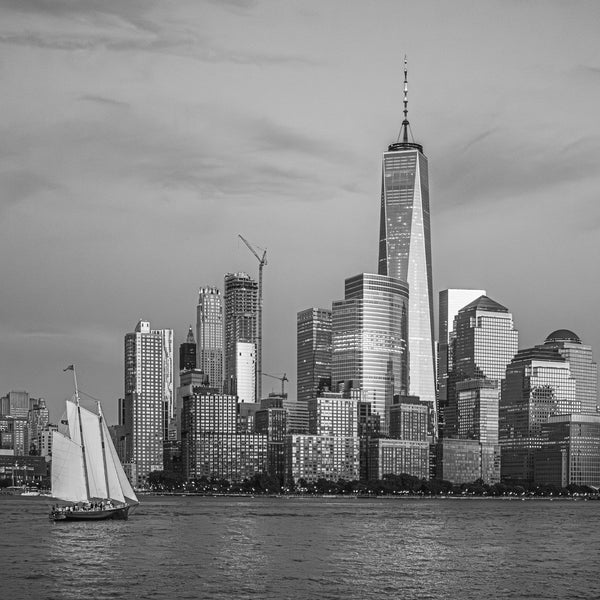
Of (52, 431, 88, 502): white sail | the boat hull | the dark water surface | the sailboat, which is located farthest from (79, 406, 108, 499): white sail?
the dark water surface

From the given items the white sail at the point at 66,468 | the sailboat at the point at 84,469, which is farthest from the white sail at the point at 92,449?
the white sail at the point at 66,468

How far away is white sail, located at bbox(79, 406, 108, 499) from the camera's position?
16238cm

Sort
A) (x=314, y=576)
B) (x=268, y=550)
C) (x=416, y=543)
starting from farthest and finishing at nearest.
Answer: (x=416, y=543) < (x=268, y=550) < (x=314, y=576)

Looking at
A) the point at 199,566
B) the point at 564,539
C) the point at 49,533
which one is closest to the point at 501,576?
the point at 199,566

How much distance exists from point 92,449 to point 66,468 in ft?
23.0

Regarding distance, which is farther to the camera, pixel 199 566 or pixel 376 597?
pixel 199 566

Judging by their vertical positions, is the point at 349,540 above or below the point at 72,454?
below

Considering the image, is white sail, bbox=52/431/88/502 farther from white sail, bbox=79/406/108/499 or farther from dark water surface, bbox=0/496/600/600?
dark water surface, bbox=0/496/600/600

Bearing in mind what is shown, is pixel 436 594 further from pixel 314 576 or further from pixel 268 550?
pixel 268 550

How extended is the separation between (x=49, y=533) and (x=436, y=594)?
223 feet

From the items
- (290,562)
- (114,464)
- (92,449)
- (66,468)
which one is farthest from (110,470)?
(290,562)

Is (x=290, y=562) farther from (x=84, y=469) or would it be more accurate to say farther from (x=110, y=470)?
(x=110, y=470)

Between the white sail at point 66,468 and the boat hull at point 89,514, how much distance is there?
234cm

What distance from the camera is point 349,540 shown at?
A: 14900cm
